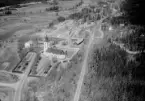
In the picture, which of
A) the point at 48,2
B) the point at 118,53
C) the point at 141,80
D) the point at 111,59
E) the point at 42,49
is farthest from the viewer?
the point at 48,2

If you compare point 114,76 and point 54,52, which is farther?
point 54,52

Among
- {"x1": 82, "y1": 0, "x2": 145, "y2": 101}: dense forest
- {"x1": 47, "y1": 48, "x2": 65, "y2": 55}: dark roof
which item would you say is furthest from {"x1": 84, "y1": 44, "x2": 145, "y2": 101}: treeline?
{"x1": 47, "y1": 48, "x2": 65, "y2": 55}: dark roof

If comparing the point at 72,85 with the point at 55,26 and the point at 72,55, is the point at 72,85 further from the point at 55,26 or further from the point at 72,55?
the point at 55,26

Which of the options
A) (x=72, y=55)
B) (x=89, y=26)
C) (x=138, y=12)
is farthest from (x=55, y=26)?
(x=138, y=12)

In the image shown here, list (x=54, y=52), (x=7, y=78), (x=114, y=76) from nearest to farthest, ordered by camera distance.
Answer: (x=114, y=76)
(x=7, y=78)
(x=54, y=52)

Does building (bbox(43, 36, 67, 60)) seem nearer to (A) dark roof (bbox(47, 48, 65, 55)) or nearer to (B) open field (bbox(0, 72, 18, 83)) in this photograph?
(A) dark roof (bbox(47, 48, 65, 55))

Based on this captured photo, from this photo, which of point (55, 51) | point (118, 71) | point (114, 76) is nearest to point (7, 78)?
point (55, 51)

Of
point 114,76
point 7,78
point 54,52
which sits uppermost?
point 54,52

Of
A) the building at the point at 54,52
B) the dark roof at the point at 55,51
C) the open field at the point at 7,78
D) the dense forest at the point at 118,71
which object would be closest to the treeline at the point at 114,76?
the dense forest at the point at 118,71

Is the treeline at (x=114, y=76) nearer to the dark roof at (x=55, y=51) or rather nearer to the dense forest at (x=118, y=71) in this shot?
the dense forest at (x=118, y=71)

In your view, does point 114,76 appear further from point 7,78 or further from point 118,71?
point 7,78

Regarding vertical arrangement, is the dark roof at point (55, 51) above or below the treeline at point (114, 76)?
above
